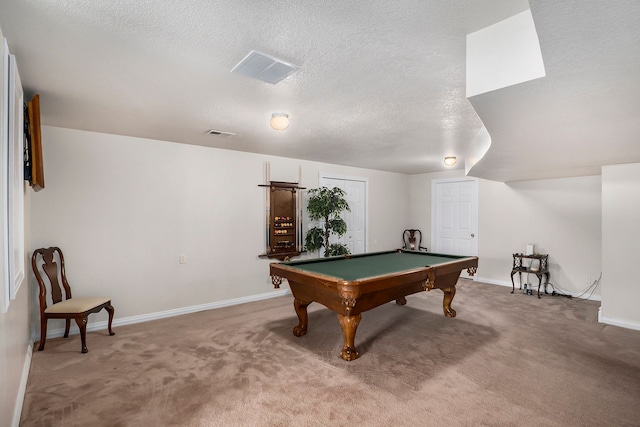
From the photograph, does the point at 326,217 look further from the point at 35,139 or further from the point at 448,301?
the point at 35,139

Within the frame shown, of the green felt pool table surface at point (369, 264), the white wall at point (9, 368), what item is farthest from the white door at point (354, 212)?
the white wall at point (9, 368)

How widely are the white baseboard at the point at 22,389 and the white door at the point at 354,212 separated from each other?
4442mm

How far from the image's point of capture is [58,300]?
3.47m

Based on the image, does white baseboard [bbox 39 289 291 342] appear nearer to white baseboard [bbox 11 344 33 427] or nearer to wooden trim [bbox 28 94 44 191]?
white baseboard [bbox 11 344 33 427]

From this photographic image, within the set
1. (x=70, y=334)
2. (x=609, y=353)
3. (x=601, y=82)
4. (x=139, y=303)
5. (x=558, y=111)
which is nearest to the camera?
(x=601, y=82)

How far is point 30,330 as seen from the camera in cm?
329

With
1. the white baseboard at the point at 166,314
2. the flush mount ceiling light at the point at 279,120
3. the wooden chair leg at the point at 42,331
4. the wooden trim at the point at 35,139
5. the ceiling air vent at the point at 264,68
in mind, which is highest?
the ceiling air vent at the point at 264,68

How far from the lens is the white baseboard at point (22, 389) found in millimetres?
2026

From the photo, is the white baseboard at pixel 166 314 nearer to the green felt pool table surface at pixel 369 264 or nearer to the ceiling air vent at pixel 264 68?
the green felt pool table surface at pixel 369 264

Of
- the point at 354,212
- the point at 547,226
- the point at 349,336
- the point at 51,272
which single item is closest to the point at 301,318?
the point at 349,336

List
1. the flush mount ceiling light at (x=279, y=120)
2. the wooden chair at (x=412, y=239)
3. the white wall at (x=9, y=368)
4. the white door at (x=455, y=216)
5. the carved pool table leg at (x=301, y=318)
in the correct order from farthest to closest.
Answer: the wooden chair at (x=412, y=239) → the white door at (x=455, y=216) → the carved pool table leg at (x=301, y=318) → the flush mount ceiling light at (x=279, y=120) → the white wall at (x=9, y=368)

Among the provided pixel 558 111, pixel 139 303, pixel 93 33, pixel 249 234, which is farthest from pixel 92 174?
pixel 558 111

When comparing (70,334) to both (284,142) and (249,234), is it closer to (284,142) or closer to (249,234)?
(249,234)

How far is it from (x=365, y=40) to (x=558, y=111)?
129cm
